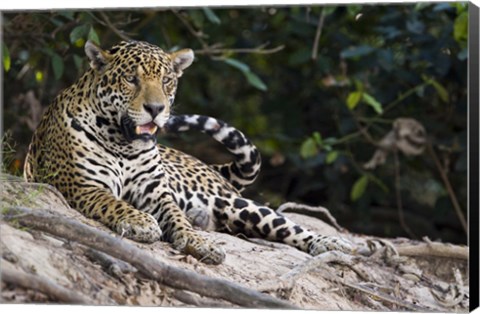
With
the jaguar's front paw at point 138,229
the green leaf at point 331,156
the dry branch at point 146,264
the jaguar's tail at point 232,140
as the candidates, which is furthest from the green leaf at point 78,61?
the green leaf at point 331,156

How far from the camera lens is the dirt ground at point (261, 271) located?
20.6ft

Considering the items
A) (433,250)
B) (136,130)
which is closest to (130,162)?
(136,130)

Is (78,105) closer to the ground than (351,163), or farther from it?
closer to the ground

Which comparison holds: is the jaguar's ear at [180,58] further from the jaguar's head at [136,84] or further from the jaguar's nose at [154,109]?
the jaguar's nose at [154,109]

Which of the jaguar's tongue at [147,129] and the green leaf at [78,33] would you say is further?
the green leaf at [78,33]

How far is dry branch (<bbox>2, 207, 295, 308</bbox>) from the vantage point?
248 inches

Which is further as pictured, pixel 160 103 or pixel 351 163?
pixel 351 163

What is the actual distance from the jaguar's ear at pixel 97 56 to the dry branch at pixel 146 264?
38.5 inches

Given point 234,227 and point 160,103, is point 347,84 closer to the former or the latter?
point 234,227

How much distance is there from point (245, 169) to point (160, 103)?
1343mm

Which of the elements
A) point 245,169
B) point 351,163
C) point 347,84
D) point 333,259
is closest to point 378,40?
point 347,84

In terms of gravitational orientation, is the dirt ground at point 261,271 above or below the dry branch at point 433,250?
below

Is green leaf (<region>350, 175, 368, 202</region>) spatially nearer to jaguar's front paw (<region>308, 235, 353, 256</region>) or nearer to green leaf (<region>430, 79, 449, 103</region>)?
green leaf (<region>430, 79, 449, 103</region>)

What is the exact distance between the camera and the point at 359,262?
291 inches
